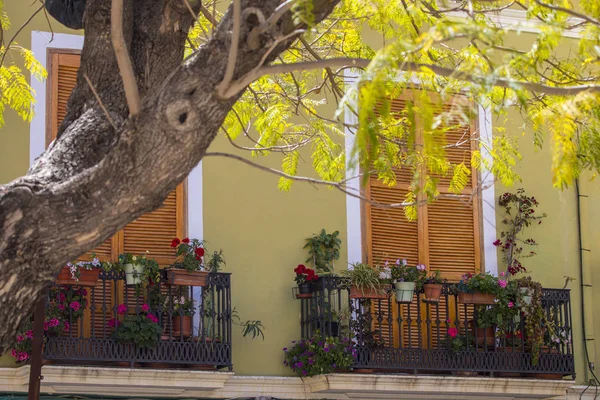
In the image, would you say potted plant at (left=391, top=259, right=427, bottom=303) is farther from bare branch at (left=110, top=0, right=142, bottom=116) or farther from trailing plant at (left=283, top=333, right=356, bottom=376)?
bare branch at (left=110, top=0, right=142, bottom=116)

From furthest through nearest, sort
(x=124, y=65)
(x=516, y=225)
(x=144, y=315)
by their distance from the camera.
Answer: (x=516, y=225) < (x=144, y=315) < (x=124, y=65)

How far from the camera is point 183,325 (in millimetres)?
10781

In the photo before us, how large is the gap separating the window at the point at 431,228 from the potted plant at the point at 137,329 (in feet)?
8.01

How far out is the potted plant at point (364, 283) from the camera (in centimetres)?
1115

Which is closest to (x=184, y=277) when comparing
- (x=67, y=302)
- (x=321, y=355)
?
(x=67, y=302)

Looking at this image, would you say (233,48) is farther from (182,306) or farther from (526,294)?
(526,294)

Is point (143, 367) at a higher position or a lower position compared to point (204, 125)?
lower

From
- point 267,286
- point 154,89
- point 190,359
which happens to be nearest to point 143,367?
point 190,359

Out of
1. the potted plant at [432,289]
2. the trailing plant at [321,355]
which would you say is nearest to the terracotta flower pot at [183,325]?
the trailing plant at [321,355]

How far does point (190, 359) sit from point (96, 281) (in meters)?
1.08

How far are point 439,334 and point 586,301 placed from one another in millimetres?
1883

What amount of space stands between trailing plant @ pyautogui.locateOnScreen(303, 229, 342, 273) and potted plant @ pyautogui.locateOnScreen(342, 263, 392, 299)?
37cm

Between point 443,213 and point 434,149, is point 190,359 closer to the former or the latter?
point 443,213

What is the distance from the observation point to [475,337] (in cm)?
1170
